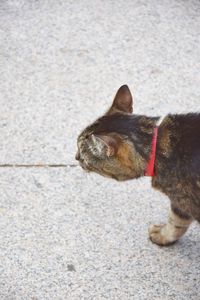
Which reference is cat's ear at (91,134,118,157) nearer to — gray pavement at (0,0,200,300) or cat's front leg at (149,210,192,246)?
cat's front leg at (149,210,192,246)

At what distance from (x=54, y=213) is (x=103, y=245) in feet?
1.17

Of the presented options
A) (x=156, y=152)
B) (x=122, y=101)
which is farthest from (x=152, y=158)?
(x=122, y=101)

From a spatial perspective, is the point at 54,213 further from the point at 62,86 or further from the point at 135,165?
the point at 62,86

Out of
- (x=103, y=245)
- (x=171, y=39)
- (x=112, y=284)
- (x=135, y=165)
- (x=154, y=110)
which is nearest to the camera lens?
(x=135, y=165)

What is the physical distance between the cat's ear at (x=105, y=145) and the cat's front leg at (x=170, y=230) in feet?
1.68

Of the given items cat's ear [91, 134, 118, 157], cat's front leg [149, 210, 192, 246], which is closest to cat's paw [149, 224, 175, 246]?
cat's front leg [149, 210, 192, 246]

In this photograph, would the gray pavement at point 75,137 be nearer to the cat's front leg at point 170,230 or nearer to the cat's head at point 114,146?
the cat's front leg at point 170,230

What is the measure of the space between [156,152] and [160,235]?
0.60m

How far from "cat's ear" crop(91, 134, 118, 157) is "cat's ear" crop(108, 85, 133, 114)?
0.23m

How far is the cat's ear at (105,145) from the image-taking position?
2.11m

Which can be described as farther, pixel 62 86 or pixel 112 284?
pixel 62 86

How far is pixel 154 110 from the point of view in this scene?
3477 mm

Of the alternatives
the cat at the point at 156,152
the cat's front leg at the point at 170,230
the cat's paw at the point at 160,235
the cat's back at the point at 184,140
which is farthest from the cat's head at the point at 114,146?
the cat's paw at the point at 160,235

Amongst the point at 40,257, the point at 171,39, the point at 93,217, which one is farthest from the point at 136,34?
the point at 40,257
